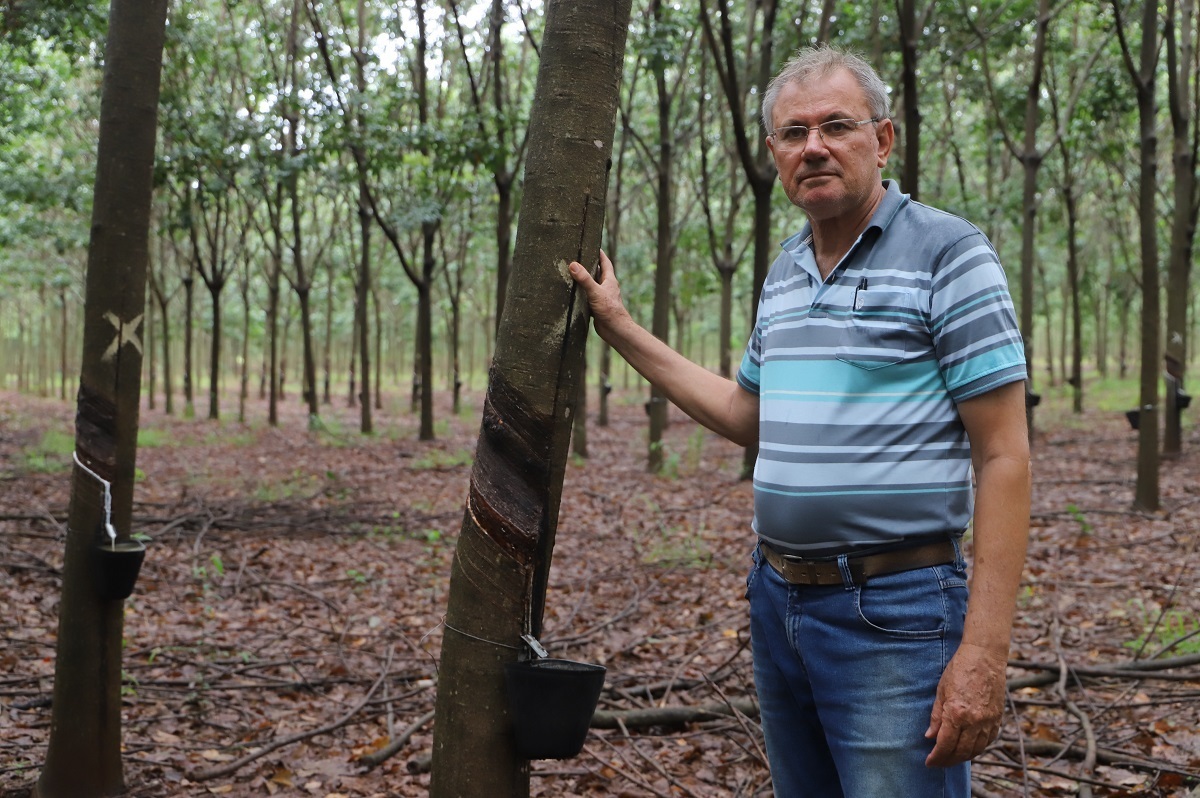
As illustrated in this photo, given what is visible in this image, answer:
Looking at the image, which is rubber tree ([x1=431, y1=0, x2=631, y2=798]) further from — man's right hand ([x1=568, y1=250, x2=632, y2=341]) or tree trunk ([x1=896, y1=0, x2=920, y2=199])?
tree trunk ([x1=896, y1=0, x2=920, y2=199])

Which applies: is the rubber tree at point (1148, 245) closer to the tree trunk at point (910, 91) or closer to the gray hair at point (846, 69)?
the tree trunk at point (910, 91)

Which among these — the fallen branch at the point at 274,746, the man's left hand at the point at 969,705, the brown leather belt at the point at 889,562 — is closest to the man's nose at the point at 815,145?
the brown leather belt at the point at 889,562

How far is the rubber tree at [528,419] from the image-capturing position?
79.7 inches

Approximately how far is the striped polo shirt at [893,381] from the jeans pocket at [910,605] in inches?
3.1

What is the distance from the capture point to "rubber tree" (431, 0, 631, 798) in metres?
2.02

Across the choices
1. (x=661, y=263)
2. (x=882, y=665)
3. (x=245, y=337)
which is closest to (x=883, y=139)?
(x=882, y=665)

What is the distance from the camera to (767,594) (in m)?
2.08

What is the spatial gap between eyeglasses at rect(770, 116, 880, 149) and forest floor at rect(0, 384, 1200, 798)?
223 centimetres

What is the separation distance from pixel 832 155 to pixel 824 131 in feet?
0.21

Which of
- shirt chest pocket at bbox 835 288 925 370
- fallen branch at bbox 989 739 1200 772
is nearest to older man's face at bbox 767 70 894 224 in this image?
shirt chest pocket at bbox 835 288 925 370

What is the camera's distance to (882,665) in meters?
1.82

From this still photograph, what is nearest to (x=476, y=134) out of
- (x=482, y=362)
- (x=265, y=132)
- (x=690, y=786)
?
(x=265, y=132)

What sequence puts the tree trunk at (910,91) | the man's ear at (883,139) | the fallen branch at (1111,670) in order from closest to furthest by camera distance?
1. the man's ear at (883,139)
2. the fallen branch at (1111,670)
3. the tree trunk at (910,91)

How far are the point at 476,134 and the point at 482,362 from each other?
1489 inches
